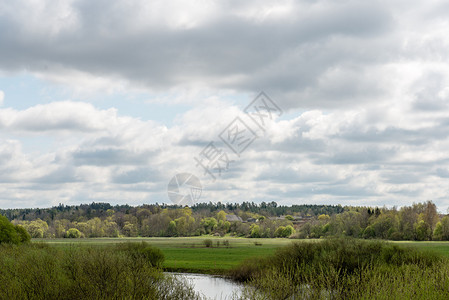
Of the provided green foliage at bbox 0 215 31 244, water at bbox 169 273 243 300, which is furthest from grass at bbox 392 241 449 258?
green foliage at bbox 0 215 31 244

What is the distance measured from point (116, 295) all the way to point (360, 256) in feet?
123

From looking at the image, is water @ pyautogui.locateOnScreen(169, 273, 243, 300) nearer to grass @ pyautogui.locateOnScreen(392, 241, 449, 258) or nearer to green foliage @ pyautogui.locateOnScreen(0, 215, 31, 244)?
grass @ pyautogui.locateOnScreen(392, 241, 449, 258)

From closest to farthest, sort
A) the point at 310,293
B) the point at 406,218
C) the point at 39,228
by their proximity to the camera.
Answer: the point at 310,293 → the point at 406,218 → the point at 39,228

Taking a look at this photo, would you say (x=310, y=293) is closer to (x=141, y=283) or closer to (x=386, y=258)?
(x=141, y=283)

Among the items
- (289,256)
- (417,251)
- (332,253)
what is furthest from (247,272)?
(417,251)

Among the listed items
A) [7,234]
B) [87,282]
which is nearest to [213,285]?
[7,234]

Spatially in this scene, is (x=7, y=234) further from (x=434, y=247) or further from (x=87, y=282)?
(x=434, y=247)

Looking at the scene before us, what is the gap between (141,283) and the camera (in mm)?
23844

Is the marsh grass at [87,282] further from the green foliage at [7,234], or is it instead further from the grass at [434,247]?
the grass at [434,247]

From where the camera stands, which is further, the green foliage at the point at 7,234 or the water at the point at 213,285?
the green foliage at the point at 7,234

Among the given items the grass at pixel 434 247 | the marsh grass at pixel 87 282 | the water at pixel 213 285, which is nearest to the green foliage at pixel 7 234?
the water at pixel 213 285

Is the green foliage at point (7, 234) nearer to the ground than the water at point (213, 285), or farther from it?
farther from it

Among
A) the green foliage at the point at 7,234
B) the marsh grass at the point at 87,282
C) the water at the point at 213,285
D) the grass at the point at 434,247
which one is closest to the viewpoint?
the marsh grass at the point at 87,282

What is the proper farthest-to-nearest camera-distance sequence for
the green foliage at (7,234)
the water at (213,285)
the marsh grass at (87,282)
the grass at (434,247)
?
the green foliage at (7,234) → the grass at (434,247) → the water at (213,285) → the marsh grass at (87,282)
